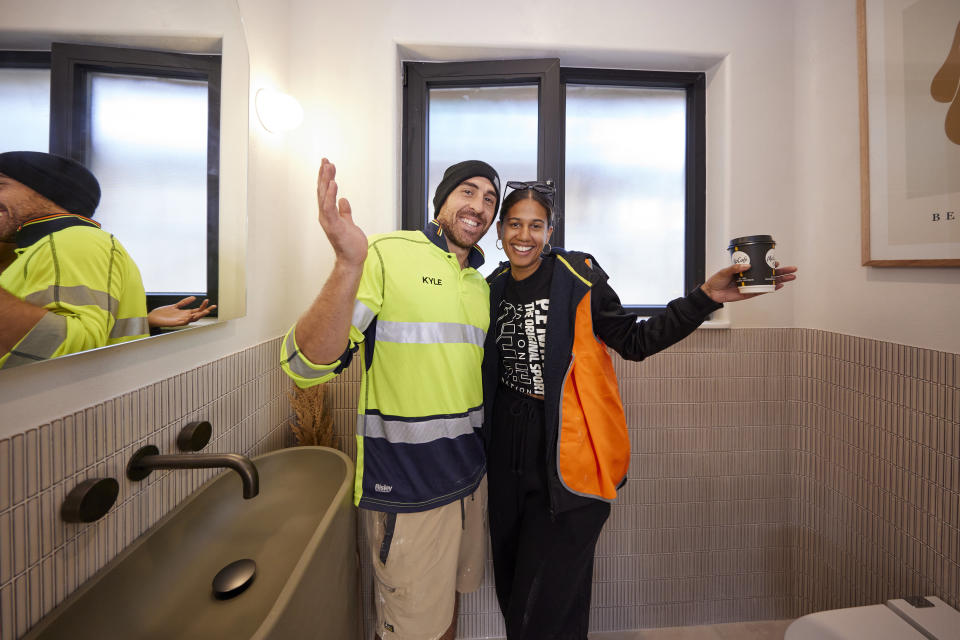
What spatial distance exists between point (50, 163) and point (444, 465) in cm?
93

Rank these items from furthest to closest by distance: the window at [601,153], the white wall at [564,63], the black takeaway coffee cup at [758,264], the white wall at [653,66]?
the window at [601,153] → the white wall at [564,63] → the white wall at [653,66] → the black takeaway coffee cup at [758,264]

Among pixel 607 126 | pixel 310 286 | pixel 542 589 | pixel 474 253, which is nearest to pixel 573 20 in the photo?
pixel 607 126

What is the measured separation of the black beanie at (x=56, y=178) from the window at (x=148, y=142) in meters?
0.01

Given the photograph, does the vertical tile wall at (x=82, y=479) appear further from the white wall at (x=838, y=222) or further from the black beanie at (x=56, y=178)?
the white wall at (x=838, y=222)

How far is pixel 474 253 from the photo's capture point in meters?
1.15

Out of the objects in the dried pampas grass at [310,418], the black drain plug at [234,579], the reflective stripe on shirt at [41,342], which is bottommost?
the black drain plug at [234,579]

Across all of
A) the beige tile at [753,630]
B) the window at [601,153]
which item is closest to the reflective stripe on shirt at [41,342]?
the window at [601,153]

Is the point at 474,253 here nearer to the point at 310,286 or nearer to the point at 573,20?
the point at 310,286

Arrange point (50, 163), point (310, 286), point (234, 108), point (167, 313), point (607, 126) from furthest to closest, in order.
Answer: point (607, 126)
point (310, 286)
point (234, 108)
point (167, 313)
point (50, 163)

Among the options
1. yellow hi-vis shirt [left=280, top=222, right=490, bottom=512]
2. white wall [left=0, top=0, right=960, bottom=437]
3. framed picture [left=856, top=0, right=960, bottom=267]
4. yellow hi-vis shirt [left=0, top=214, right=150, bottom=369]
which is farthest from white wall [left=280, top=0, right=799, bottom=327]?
yellow hi-vis shirt [left=0, top=214, right=150, bottom=369]

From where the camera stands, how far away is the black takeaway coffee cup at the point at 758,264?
870 mm

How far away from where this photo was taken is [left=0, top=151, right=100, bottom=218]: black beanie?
18.0 inches

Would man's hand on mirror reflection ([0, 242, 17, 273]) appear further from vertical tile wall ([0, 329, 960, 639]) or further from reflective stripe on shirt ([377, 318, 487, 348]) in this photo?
reflective stripe on shirt ([377, 318, 487, 348])

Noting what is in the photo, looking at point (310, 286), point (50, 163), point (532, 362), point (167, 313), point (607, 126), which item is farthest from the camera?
point (607, 126)
